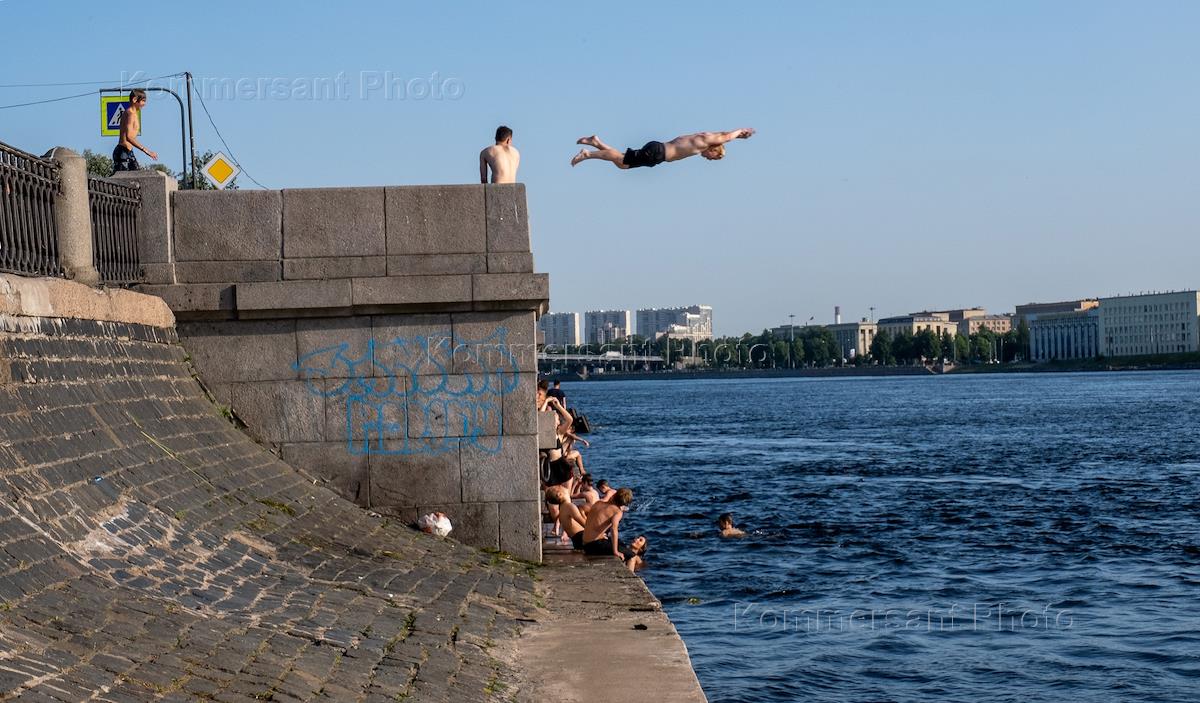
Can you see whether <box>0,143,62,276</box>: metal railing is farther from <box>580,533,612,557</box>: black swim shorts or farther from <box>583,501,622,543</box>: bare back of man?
<box>583,501,622,543</box>: bare back of man

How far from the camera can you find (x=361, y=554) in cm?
1092

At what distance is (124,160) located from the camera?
1460 cm


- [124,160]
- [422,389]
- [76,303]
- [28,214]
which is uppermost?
[124,160]

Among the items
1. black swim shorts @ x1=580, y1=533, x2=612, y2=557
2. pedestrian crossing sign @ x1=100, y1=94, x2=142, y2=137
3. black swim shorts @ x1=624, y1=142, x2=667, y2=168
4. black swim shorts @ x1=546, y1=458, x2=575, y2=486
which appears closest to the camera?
black swim shorts @ x1=624, y1=142, x2=667, y2=168

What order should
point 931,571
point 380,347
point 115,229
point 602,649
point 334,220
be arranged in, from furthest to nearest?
1. point 931,571
2. point 380,347
3. point 334,220
4. point 115,229
5. point 602,649

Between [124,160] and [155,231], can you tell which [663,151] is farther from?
[124,160]

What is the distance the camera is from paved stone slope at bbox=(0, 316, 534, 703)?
6.55 meters

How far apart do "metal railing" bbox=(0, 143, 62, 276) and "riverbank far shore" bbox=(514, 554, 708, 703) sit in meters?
4.73

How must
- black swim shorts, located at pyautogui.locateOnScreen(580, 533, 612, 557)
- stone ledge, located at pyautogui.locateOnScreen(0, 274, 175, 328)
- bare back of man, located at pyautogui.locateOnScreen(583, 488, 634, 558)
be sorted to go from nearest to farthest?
stone ledge, located at pyautogui.locateOnScreen(0, 274, 175, 328)
black swim shorts, located at pyautogui.locateOnScreen(580, 533, 612, 557)
bare back of man, located at pyautogui.locateOnScreen(583, 488, 634, 558)

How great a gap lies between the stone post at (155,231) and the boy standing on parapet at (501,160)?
9.90ft

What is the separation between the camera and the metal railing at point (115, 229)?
38.9 feet

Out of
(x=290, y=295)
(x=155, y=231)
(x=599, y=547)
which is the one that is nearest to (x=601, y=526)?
(x=599, y=547)

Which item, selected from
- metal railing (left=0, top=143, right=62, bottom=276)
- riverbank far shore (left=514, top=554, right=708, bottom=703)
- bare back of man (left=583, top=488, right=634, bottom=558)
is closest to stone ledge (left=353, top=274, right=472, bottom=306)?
metal railing (left=0, top=143, right=62, bottom=276)

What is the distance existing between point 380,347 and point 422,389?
0.56m
